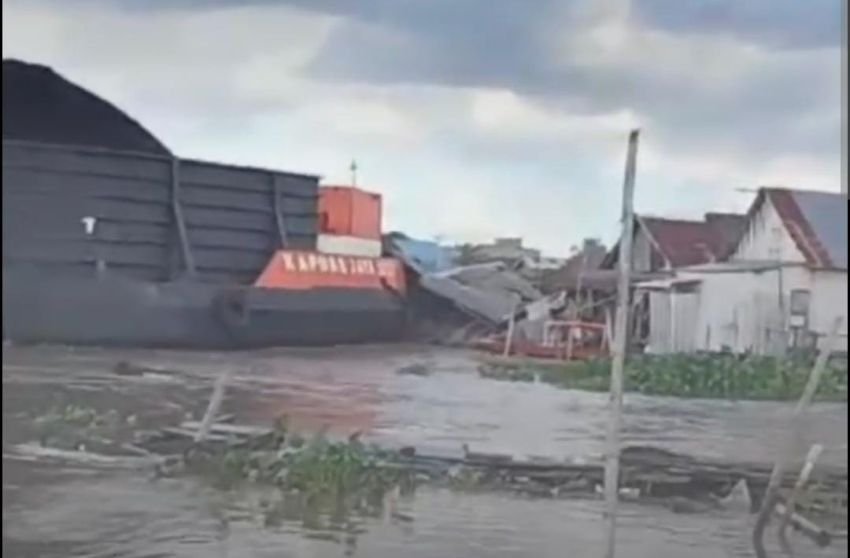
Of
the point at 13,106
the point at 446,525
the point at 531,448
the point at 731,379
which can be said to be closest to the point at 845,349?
the point at 731,379

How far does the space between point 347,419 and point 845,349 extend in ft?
2.65

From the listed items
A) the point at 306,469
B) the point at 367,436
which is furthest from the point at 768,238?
the point at 306,469

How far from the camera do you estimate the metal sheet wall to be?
2293 millimetres

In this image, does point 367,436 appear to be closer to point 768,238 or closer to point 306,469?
point 306,469

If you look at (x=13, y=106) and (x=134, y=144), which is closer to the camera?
(x=13, y=106)

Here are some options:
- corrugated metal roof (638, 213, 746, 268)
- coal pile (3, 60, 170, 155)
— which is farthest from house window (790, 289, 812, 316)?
coal pile (3, 60, 170, 155)

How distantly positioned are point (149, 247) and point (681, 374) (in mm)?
888

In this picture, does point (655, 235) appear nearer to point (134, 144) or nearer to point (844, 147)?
A: point (844, 147)

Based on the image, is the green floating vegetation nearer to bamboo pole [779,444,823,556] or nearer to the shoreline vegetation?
the shoreline vegetation

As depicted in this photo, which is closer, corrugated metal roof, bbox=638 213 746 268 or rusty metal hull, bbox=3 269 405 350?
rusty metal hull, bbox=3 269 405 350

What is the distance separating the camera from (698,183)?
2.56 m

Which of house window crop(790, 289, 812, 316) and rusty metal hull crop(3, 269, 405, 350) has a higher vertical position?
house window crop(790, 289, 812, 316)

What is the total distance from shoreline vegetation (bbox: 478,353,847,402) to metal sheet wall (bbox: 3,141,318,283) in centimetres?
42

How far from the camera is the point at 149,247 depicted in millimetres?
2428
